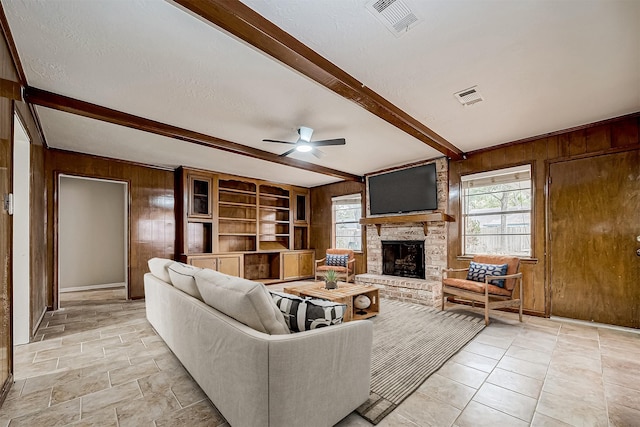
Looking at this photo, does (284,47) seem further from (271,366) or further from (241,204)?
(241,204)

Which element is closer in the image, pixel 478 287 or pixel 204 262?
pixel 478 287

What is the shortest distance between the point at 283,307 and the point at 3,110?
244 cm

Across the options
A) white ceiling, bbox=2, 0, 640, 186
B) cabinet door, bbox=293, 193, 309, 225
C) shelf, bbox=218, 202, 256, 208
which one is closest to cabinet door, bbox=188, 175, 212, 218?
shelf, bbox=218, 202, 256, 208

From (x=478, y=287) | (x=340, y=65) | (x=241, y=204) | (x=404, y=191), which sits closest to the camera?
(x=340, y=65)

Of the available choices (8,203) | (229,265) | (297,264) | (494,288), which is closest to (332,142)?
(494,288)

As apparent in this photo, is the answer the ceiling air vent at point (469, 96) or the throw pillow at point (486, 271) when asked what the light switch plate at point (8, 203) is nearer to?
the ceiling air vent at point (469, 96)

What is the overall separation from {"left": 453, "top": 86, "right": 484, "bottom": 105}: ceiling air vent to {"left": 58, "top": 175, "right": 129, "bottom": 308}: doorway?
6.29m

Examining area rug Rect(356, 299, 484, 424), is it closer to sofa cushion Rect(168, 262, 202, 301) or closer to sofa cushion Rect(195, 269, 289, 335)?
sofa cushion Rect(195, 269, 289, 335)

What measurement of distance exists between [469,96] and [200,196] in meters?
5.15

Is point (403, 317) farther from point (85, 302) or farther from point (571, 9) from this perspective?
point (85, 302)

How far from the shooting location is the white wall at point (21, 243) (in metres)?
2.94

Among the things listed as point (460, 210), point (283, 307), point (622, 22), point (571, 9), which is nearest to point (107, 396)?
point (283, 307)

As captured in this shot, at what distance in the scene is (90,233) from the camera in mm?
6172

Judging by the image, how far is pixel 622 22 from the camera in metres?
1.88
